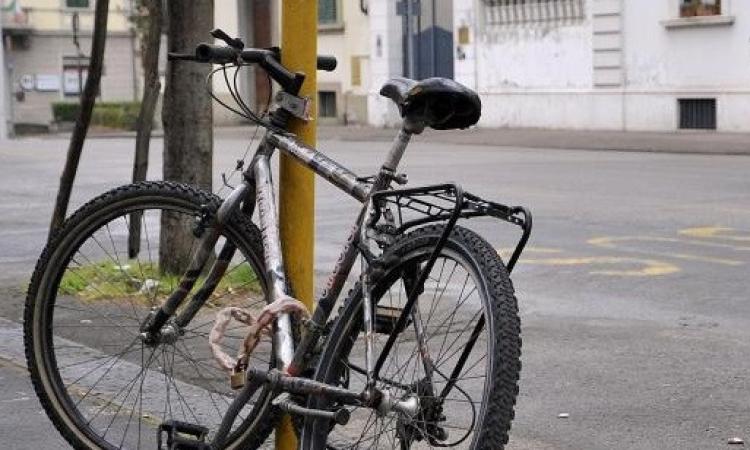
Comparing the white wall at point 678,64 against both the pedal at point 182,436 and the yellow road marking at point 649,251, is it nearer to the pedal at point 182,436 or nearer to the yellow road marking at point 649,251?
the yellow road marking at point 649,251

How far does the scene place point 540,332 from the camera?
7590mm

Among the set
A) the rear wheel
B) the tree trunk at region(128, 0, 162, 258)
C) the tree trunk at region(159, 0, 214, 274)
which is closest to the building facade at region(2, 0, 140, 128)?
the tree trunk at region(128, 0, 162, 258)

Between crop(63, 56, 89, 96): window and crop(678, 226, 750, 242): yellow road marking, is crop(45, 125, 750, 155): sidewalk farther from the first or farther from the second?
crop(63, 56, 89, 96): window

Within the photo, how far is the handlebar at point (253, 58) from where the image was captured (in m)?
4.41

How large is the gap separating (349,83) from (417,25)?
2.74m

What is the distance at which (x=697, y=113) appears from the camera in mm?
26938

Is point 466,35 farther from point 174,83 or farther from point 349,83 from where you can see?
point 174,83

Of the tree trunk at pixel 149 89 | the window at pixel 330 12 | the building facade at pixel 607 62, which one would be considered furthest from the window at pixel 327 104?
the tree trunk at pixel 149 89

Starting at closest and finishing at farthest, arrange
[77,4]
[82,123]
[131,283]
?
[131,283]
[82,123]
[77,4]

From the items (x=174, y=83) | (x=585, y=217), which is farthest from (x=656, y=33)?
(x=174, y=83)

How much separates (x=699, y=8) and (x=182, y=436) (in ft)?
77.1

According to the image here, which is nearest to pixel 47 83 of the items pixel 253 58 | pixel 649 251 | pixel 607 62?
pixel 607 62

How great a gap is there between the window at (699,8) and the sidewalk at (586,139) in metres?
2.12

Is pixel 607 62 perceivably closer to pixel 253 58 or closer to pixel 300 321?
pixel 253 58
